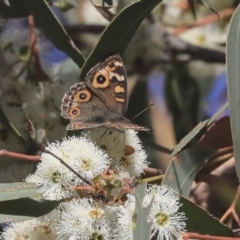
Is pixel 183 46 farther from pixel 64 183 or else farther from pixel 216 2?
pixel 64 183

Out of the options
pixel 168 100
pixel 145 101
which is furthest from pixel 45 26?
pixel 168 100

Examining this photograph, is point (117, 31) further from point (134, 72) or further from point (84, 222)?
point (134, 72)

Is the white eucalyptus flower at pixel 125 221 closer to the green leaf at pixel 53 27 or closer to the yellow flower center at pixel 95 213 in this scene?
the yellow flower center at pixel 95 213

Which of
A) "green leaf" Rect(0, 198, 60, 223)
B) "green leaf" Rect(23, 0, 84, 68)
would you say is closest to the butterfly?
"green leaf" Rect(23, 0, 84, 68)

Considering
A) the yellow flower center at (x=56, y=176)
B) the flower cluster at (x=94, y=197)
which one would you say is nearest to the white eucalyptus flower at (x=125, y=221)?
the flower cluster at (x=94, y=197)

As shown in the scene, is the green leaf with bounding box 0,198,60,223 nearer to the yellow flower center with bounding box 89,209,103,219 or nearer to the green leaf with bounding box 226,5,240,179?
the yellow flower center with bounding box 89,209,103,219

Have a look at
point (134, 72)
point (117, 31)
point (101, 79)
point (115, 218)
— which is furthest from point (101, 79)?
point (134, 72)

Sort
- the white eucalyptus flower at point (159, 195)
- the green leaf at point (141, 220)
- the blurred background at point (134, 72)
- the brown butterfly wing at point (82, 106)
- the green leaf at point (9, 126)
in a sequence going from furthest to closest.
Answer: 1. the blurred background at point (134, 72)
2. the green leaf at point (9, 126)
3. the brown butterfly wing at point (82, 106)
4. the white eucalyptus flower at point (159, 195)
5. the green leaf at point (141, 220)
